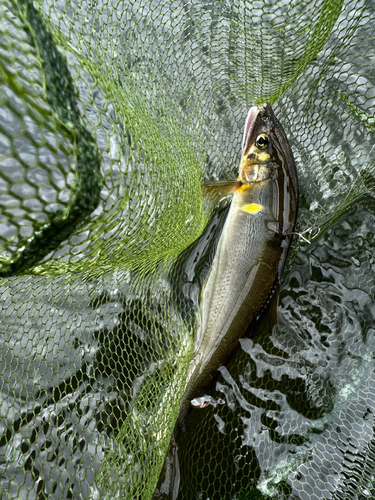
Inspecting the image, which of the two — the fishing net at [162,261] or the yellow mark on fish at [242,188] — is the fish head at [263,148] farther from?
the fishing net at [162,261]

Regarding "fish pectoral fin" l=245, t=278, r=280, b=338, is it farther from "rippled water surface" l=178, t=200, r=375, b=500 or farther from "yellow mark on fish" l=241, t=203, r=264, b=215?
"yellow mark on fish" l=241, t=203, r=264, b=215

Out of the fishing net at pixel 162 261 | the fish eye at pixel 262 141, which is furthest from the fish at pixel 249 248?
the fishing net at pixel 162 261

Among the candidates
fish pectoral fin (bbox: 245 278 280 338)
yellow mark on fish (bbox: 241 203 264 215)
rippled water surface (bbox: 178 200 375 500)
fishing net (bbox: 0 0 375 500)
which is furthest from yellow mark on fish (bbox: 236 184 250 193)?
fish pectoral fin (bbox: 245 278 280 338)

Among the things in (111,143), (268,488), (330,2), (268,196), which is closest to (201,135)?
(268,196)

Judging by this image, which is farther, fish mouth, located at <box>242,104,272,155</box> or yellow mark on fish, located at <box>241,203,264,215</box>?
fish mouth, located at <box>242,104,272,155</box>

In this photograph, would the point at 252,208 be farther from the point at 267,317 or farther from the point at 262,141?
the point at 267,317

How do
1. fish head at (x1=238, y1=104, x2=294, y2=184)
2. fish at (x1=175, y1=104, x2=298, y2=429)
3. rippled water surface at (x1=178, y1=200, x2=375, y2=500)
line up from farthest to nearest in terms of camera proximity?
fish head at (x1=238, y1=104, x2=294, y2=184) → fish at (x1=175, y1=104, x2=298, y2=429) → rippled water surface at (x1=178, y1=200, x2=375, y2=500)
